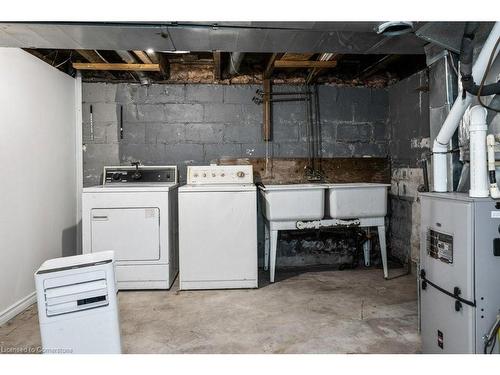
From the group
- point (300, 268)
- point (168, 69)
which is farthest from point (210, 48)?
point (300, 268)

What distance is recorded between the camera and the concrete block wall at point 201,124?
373cm

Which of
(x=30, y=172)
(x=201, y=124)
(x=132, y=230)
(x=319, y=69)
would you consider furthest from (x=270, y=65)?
(x=30, y=172)

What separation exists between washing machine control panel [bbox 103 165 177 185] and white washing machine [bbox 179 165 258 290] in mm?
613

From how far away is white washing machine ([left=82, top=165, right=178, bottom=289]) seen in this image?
120 inches

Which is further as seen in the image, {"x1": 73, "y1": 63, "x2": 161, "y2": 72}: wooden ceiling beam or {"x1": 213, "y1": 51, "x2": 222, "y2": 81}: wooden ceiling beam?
{"x1": 73, "y1": 63, "x2": 161, "y2": 72}: wooden ceiling beam

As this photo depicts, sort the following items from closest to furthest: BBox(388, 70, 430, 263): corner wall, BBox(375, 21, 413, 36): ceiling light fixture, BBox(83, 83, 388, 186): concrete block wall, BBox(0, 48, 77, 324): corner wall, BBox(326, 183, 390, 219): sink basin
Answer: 1. BBox(375, 21, 413, 36): ceiling light fixture
2. BBox(0, 48, 77, 324): corner wall
3. BBox(326, 183, 390, 219): sink basin
4. BBox(388, 70, 430, 263): corner wall
5. BBox(83, 83, 388, 186): concrete block wall

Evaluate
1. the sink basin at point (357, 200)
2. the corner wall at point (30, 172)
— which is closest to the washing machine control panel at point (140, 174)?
the corner wall at point (30, 172)

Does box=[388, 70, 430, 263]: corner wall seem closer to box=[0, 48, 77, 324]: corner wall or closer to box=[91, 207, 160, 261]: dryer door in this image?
box=[91, 207, 160, 261]: dryer door

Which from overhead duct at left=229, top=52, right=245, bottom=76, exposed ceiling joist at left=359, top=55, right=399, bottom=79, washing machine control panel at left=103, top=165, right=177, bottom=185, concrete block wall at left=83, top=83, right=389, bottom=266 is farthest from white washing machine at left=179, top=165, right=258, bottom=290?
exposed ceiling joist at left=359, top=55, right=399, bottom=79

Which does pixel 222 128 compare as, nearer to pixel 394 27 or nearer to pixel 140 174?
pixel 140 174

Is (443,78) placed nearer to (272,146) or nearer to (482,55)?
(482,55)

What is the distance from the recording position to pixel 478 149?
1757 millimetres

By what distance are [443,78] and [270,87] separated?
2009 mm

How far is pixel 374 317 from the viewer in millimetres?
2500
